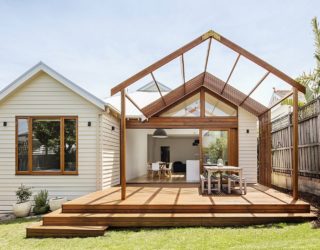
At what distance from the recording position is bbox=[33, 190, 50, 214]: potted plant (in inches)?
340

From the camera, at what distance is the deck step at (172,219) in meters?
6.20

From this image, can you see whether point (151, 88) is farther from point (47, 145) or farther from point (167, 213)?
point (167, 213)

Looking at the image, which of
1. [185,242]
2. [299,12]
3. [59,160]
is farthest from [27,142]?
[299,12]

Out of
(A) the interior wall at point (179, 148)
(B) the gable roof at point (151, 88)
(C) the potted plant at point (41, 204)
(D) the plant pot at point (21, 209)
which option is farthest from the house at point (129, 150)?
(A) the interior wall at point (179, 148)

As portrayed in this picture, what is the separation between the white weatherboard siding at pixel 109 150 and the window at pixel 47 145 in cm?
83

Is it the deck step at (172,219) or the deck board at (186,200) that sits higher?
the deck board at (186,200)

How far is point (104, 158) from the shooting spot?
32.0 feet

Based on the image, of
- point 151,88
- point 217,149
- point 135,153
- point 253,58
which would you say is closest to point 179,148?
point 151,88

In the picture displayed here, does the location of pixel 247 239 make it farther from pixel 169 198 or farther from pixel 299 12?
pixel 299 12

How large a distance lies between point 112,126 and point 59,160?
2.25 m

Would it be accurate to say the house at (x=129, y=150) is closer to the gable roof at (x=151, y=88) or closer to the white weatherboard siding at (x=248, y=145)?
the white weatherboard siding at (x=248, y=145)

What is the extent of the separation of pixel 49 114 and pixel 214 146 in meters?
6.06

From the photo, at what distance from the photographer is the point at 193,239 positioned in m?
5.34

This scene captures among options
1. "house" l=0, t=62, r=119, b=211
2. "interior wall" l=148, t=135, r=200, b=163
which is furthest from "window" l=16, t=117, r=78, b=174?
"interior wall" l=148, t=135, r=200, b=163
